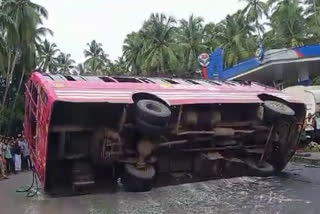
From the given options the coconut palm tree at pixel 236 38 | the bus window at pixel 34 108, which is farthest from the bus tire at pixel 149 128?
the coconut palm tree at pixel 236 38

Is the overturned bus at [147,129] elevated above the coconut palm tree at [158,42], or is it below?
below

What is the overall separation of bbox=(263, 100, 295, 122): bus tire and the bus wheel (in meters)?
2.16

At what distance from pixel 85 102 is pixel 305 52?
712 inches

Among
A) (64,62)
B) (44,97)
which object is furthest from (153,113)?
(64,62)

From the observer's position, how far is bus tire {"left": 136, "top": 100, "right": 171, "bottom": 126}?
292 inches

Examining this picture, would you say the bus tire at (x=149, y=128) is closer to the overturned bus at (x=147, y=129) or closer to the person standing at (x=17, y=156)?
the overturned bus at (x=147, y=129)

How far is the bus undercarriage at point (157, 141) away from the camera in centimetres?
787

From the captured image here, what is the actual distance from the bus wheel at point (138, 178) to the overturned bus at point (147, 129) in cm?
2

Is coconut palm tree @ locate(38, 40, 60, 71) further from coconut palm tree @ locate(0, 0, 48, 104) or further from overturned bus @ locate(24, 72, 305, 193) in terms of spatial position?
overturned bus @ locate(24, 72, 305, 193)

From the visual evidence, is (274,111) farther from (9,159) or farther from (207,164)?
(9,159)

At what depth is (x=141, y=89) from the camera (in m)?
8.30

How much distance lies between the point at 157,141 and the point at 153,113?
2.29 ft

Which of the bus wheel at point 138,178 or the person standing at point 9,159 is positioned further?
the person standing at point 9,159

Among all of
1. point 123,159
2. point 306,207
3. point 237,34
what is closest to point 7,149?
point 123,159
